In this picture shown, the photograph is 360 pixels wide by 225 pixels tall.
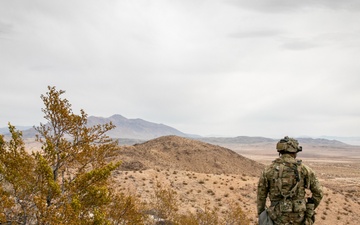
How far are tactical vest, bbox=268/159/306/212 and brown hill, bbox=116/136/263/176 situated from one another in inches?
1353

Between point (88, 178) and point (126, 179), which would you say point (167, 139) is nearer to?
point (126, 179)

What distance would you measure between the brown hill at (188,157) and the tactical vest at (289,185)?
34.4 m

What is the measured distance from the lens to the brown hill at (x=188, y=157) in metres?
45.1

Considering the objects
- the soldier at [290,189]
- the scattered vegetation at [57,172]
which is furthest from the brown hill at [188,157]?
the soldier at [290,189]

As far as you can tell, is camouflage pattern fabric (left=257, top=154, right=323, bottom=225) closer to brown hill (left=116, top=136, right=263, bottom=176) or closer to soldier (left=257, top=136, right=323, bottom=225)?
soldier (left=257, top=136, right=323, bottom=225)

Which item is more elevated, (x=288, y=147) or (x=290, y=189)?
(x=288, y=147)

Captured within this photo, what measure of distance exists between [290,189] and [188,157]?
46255 mm

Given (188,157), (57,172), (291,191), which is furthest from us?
(188,157)

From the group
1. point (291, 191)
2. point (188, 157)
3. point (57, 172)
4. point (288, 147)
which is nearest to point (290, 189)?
point (291, 191)

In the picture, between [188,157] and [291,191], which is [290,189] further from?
[188,157]

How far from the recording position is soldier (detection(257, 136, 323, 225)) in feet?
20.1

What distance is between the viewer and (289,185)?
20.3ft

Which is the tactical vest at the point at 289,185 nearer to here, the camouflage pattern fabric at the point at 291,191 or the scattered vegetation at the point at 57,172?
the camouflage pattern fabric at the point at 291,191

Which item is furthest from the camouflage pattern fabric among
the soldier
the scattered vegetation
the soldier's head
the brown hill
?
the brown hill
